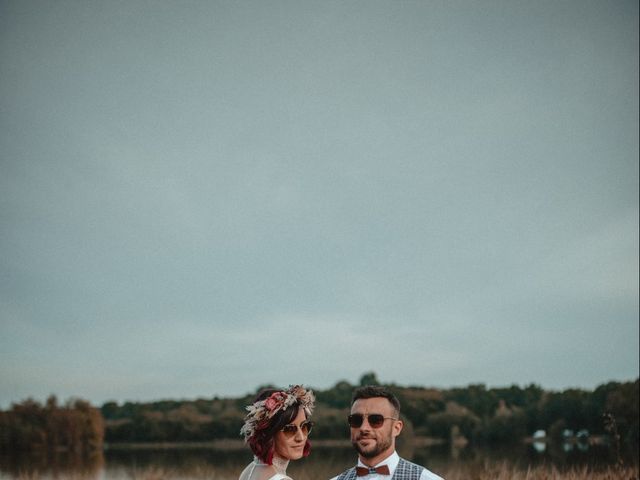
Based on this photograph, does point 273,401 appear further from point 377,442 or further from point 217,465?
point 217,465

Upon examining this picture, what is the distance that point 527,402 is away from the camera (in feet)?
150

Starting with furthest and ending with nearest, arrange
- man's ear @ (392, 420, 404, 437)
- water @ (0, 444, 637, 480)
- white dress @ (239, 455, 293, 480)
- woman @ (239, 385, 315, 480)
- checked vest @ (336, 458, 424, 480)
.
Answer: water @ (0, 444, 637, 480) < man's ear @ (392, 420, 404, 437) < checked vest @ (336, 458, 424, 480) < woman @ (239, 385, 315, 480) < white dress @ (239, 455, 293, 480)

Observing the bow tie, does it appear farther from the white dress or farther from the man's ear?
the white dress

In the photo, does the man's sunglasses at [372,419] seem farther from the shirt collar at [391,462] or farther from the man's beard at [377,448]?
the shirt collar at [391,462]

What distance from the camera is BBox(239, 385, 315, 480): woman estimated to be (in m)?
3.89

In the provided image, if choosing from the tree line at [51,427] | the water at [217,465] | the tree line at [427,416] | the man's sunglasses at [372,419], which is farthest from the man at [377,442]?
the tree line at [427,416]

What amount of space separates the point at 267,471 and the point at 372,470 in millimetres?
786

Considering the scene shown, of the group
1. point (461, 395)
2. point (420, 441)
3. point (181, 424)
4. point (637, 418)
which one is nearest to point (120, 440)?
point (181, 424)

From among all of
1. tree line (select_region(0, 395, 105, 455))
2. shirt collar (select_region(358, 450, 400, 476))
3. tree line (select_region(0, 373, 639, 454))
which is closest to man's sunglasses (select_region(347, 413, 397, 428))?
shirt collar (select_region(358, 450, 400, 476))

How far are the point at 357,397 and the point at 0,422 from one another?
32.4 metres

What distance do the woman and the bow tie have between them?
0.45m

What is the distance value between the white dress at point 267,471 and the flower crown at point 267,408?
0.19m

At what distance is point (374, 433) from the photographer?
13.8ft

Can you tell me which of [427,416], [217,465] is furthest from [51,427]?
[427,416]
